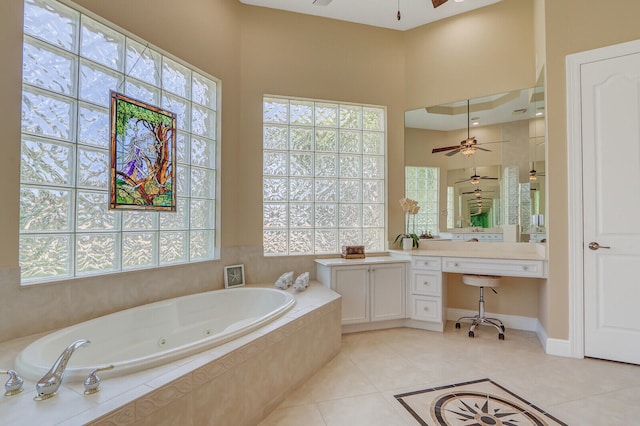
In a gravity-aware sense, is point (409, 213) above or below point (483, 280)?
above

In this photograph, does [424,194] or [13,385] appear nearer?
[13,385]

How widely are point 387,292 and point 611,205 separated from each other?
205 centimetres

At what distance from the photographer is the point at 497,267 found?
10.1 ft

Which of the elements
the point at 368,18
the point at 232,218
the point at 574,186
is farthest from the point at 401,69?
the point at 232,218

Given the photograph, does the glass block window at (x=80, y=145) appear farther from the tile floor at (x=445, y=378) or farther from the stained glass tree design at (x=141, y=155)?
the tile floor at (x=445, y=378)

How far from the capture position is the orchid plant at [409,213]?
147 inches

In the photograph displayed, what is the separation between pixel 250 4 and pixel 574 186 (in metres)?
3.66

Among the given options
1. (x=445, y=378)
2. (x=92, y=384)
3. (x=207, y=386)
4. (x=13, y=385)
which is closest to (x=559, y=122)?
(x=445, y=378)

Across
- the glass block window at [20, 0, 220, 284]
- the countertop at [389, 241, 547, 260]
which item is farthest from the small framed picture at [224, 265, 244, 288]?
the countertop at [389, 241, 547, 260]

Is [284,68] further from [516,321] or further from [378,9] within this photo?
[516,321]

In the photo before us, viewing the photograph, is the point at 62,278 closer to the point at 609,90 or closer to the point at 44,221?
the point at 44,221

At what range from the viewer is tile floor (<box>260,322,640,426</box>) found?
189 cm

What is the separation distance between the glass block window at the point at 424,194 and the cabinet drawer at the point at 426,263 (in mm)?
591

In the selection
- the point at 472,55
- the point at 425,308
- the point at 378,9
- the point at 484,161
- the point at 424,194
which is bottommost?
the point at 425,308
